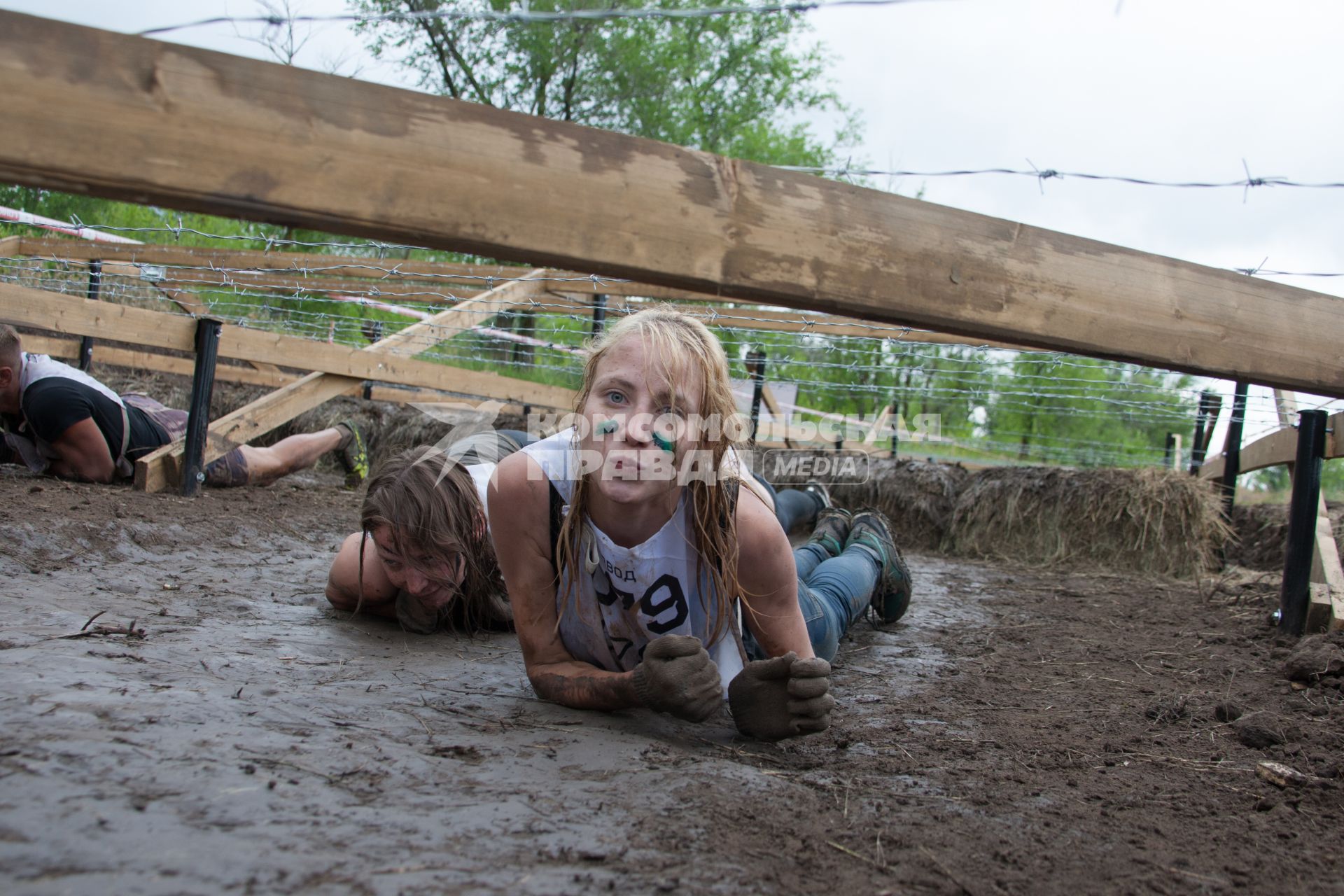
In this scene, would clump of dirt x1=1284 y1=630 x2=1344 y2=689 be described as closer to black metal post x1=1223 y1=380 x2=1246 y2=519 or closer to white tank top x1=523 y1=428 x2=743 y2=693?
white tank top x1=523 y1=428 x2=743 y2=693

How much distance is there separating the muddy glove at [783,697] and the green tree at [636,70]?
1611 cm

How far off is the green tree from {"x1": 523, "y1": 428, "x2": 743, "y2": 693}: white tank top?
15717 millimetres

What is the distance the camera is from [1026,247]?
1882 mm

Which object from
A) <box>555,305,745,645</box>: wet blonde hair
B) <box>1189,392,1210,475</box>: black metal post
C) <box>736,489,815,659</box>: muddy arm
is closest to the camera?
<box>555,305,745,645</box>: wet blonde hair

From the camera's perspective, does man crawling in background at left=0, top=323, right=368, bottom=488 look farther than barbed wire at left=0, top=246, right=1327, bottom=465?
No

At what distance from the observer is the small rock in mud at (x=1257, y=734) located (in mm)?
2205

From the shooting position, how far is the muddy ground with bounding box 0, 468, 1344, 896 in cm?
129

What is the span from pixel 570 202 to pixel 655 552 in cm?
95

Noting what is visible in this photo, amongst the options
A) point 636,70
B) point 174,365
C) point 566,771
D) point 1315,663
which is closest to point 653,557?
point 566,771

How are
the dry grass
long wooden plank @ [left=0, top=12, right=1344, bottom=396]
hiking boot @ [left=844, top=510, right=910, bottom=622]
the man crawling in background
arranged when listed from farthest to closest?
the dry grass < the man crawling in background < hiking boot @ [left=844, top=510, right=910, bottom=622] < long wooden plank @ [left=0, top=12, right=1344, bottom=396]

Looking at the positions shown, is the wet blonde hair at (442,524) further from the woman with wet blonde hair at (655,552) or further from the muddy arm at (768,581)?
the muddy arm at (768,581)

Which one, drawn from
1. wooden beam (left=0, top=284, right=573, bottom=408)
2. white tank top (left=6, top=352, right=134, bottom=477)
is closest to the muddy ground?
white tank top (left=6, top=352, right=134, bottom=477)

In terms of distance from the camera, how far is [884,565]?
11.9ft

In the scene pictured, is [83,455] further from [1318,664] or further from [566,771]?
[1318,664]
